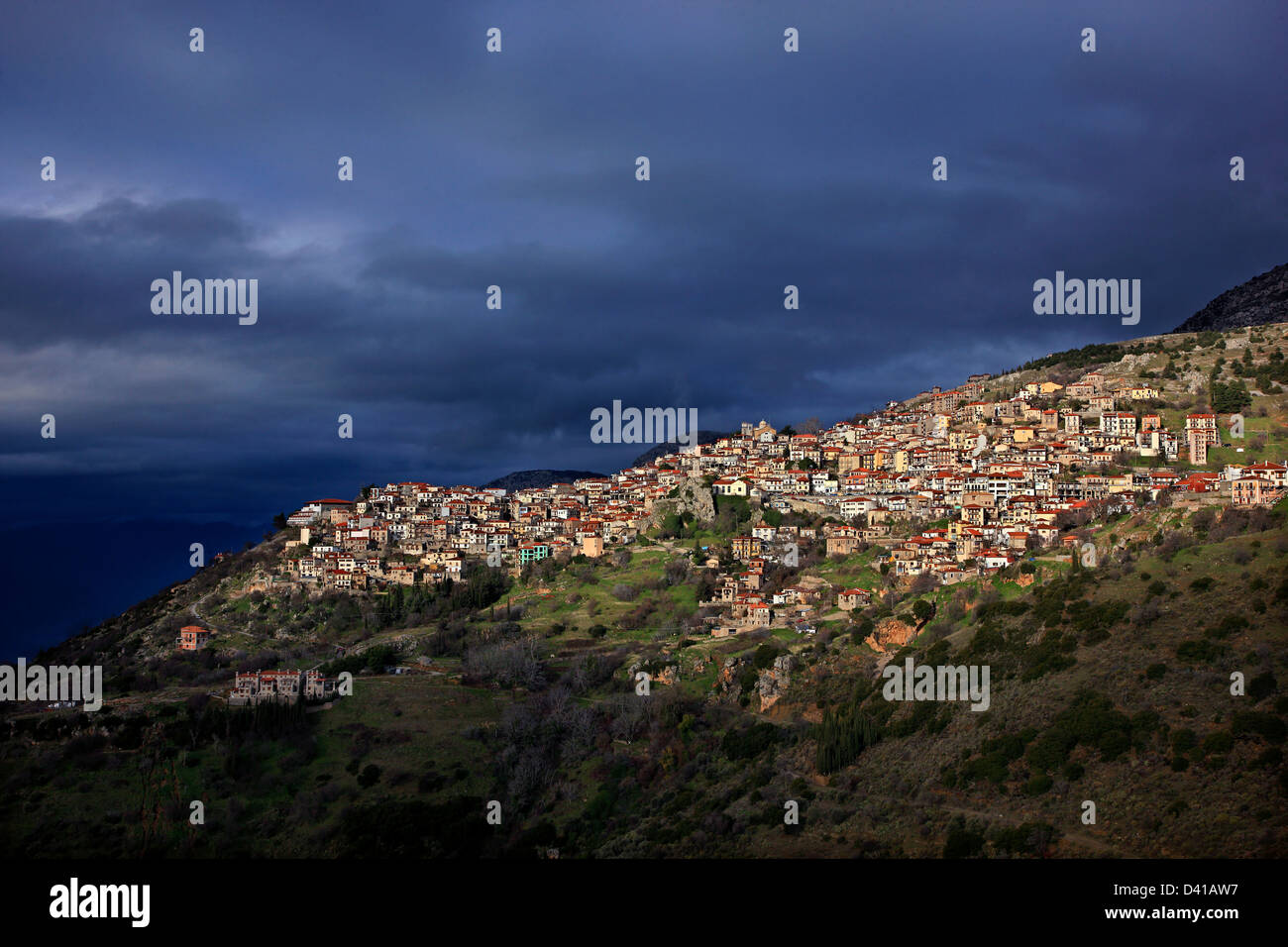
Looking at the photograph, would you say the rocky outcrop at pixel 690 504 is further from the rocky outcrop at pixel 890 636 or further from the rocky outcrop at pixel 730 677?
the rocky outcrop at pixel 890 636

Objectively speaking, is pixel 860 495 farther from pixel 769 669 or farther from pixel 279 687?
pixel 279 687

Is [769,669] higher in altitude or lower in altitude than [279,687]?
higher

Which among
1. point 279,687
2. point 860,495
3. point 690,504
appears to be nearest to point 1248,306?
point 860,495

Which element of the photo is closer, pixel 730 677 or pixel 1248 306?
pixel 730 677

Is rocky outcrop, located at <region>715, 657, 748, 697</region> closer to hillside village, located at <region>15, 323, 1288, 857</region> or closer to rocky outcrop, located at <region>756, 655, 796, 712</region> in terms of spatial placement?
hillside village, located at <region>15, 323, 1288, 857</region>

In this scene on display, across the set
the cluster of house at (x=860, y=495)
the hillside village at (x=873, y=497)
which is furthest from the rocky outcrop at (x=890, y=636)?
the cluster of house at (x=860, y=495)

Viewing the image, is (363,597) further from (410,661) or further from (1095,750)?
(1095,750)
